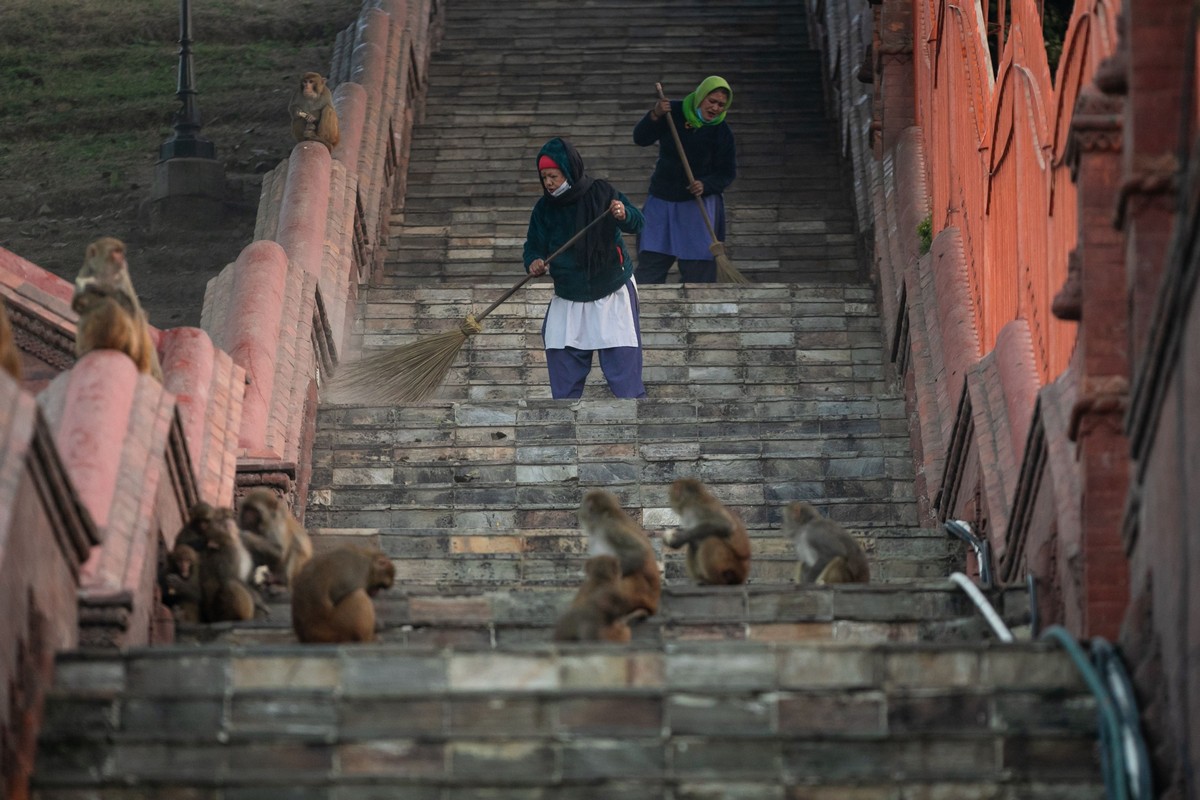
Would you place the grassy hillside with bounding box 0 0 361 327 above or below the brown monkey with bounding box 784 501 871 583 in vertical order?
above

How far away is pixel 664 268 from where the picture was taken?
1892 cm

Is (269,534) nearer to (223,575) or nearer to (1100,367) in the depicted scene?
(223,575)

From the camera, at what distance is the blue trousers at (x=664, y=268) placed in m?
18.9

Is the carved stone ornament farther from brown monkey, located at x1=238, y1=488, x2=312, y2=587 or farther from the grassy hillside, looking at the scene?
the grassy hillside

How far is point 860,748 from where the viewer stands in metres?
8.98

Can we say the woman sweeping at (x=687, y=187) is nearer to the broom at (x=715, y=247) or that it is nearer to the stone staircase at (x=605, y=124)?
the broom at (x=715, y=247)

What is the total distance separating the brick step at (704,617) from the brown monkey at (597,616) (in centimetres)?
71

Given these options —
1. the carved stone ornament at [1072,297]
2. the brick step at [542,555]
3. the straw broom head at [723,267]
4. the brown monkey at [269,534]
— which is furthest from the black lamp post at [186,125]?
the carved stone ornament at [1072,297]

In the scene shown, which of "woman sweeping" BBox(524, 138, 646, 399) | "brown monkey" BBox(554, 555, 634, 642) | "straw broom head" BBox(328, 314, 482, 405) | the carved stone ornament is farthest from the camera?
"straw broom head" BBox(328, 314, 482, 405)

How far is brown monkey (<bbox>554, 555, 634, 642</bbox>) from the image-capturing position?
31.8 feet

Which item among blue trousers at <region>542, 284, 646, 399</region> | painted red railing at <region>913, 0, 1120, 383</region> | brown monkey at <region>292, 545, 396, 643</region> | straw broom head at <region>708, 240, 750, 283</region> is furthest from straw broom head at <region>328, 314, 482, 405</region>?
brown monkey at <region>292, 545, 396, 643</region>

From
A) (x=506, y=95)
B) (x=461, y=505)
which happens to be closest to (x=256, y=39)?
(x=506, y=95)

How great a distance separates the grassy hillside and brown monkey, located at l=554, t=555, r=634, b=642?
39.7 ft

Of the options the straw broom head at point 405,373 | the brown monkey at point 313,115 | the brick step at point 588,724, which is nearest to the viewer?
the brick step at point 588,724
